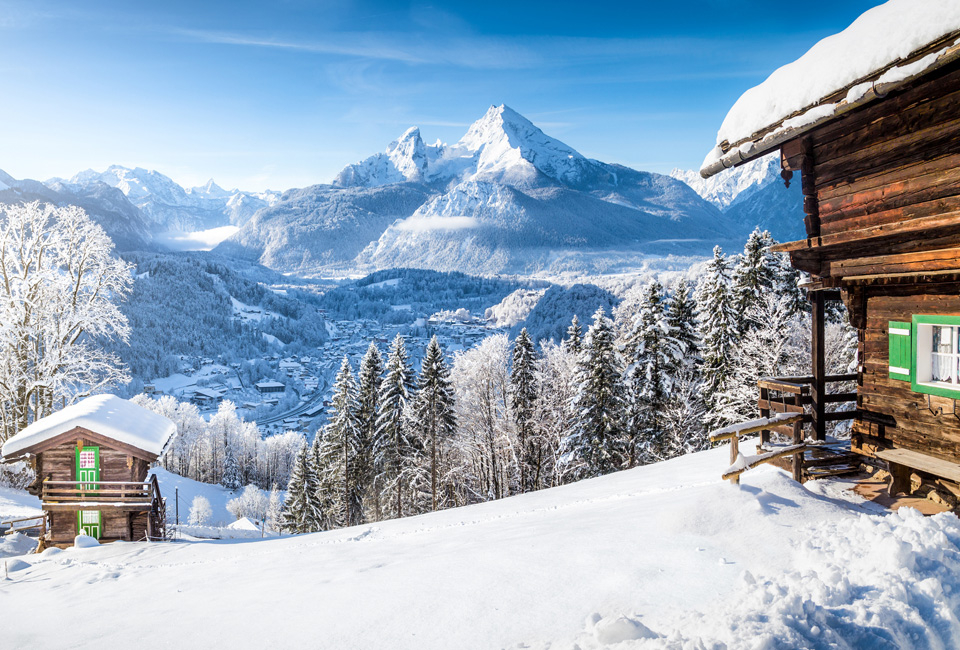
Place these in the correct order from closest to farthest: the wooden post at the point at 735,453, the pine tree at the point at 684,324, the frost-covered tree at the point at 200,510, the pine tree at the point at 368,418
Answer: the wooden post at the point at 735,453 < the pine tree at the point at 684,324 < the pine tree at the point at 368,418 < the frost-covered tree at the point at 200,510

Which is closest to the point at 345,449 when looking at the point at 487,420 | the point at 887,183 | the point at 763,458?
the point at 487,420

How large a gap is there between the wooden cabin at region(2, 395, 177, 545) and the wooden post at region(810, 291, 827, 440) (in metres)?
17.9

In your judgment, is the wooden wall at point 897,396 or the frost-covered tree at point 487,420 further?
the frost-covered tree at point 487,420

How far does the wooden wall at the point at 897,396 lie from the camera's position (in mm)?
7312

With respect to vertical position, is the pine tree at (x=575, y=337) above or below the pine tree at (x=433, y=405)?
above

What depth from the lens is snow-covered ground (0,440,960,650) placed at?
14.1ft

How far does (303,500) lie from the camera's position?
110ft

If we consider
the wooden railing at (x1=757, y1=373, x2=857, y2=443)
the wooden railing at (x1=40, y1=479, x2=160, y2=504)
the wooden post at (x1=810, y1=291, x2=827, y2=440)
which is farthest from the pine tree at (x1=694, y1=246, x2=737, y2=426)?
the wooden railing at (x1=40, y1=479, x2=160, y2=504)

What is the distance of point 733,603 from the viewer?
4.60 metres

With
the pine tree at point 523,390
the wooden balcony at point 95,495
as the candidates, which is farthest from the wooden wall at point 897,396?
the pine tree at point 523,390

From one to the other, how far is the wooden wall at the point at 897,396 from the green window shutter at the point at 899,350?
0.13 meters

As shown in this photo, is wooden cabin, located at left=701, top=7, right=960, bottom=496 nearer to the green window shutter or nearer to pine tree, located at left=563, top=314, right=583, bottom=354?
the green window shutter

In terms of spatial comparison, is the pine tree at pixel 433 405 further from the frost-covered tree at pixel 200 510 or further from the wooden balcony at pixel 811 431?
the frost-covered tree at pixel 200 510

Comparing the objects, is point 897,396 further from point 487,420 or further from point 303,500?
point 303,500
